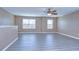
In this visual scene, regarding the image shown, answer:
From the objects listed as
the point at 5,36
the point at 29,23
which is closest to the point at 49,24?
the point at 29,23

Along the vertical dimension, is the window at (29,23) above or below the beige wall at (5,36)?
above

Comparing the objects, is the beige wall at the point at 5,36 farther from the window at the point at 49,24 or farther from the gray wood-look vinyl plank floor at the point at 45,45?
the window at the point at 49,24

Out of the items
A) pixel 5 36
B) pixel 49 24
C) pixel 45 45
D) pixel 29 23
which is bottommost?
pixel 45 45

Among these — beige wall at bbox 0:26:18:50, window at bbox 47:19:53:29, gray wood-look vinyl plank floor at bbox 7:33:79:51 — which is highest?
window at bbox 47:19:53:29

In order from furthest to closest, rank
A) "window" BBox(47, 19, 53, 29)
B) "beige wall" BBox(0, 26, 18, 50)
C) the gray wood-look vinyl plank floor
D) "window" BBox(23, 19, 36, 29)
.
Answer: "window" BBox(47, 19, 53, 29), "window" BBox(23, 19, 36, 29), the gray wood-look vinyl plank floor, "beige wall" BBox(0, 26, 18, 50)

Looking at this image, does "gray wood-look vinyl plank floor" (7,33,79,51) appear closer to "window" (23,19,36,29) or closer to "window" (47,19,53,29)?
"window" (23,19,36,29)

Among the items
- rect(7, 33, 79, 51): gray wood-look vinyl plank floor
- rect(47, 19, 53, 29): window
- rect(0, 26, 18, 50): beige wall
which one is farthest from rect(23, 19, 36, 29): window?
rect(0, 26, 18, 50): beige wall

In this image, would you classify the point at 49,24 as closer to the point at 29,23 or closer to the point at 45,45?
the point at 29,23

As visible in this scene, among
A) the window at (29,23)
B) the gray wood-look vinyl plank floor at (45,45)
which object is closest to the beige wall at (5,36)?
the gray wood-look vinyl plank floor at (45,45)
